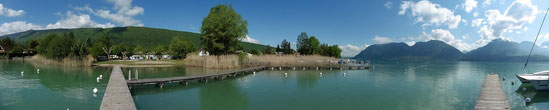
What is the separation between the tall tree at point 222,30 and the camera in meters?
41.3

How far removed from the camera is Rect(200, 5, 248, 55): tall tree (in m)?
41.3

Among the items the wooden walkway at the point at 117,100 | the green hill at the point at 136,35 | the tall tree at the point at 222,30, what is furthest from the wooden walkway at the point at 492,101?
the green hill at the point at 136,35

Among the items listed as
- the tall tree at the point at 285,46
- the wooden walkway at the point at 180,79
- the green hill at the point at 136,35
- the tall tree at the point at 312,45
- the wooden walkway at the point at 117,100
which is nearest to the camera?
the wooden walkway at the point at 117,100

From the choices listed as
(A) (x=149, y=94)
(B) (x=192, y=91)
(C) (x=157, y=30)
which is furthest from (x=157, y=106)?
(C) (x=157, y=30)

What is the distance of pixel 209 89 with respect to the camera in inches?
772

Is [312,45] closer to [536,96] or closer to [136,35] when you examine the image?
[536,96]

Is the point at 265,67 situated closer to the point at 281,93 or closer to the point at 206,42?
the point at 206,42

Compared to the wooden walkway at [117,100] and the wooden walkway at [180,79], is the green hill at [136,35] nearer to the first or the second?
the wooden walkway at [180,79]

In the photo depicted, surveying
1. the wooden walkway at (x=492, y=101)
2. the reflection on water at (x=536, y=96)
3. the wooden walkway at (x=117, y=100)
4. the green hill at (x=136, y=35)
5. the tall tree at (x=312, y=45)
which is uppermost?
the green hill at (x=136, y=35)

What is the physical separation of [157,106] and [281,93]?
768 cm

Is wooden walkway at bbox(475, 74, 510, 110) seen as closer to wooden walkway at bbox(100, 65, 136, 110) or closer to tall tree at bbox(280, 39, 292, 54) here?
wooden walkway at bbox(100, 65, 136, 110)

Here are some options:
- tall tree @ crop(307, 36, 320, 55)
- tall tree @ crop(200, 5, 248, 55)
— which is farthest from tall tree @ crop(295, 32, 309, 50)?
tall tree @ crop(200, 5, 248, 55)

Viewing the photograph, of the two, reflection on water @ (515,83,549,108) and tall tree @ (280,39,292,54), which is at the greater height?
tall tree @ (280,39,292,54)

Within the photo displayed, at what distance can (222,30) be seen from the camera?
4172cm
